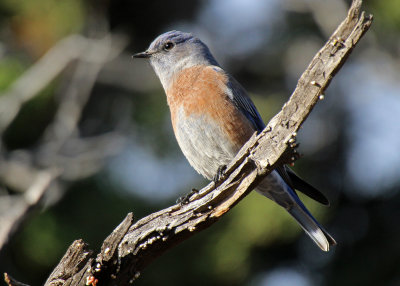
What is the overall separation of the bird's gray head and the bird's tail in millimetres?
1649

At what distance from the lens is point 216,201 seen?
4082 millimetres

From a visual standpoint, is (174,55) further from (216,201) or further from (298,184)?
(216,201)

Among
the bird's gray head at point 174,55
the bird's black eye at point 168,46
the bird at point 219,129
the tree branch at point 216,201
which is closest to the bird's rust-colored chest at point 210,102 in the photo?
the bird at point 219,129

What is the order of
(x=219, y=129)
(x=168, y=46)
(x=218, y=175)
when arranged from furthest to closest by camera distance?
1. (x=168, y=46)
2. (x=219, y=129)
3. (x=218, y=175)

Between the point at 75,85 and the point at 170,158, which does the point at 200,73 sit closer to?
the point at 170,158

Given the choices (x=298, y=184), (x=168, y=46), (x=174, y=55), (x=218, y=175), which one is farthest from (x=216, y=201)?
(x=168, y=46)

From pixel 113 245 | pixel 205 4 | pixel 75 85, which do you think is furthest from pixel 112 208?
pixel 205 4

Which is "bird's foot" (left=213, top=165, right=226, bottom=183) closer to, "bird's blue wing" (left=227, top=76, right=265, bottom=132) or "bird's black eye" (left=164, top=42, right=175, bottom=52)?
"bird's blue wing" (left=227, top=76, right=265, bottom=132)

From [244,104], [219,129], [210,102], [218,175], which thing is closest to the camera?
[218,175]

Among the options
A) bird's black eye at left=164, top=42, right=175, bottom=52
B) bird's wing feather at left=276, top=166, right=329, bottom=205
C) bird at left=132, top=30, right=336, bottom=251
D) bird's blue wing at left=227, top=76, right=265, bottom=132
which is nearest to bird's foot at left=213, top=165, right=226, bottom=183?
bird at left=132, top=30, right=336, bottom=251

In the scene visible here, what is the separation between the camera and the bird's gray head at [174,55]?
605cm

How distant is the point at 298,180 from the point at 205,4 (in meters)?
4.17

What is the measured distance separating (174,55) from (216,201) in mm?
2549

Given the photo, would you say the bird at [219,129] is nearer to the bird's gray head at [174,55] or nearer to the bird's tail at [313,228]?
the bird's tail at [313,228]
